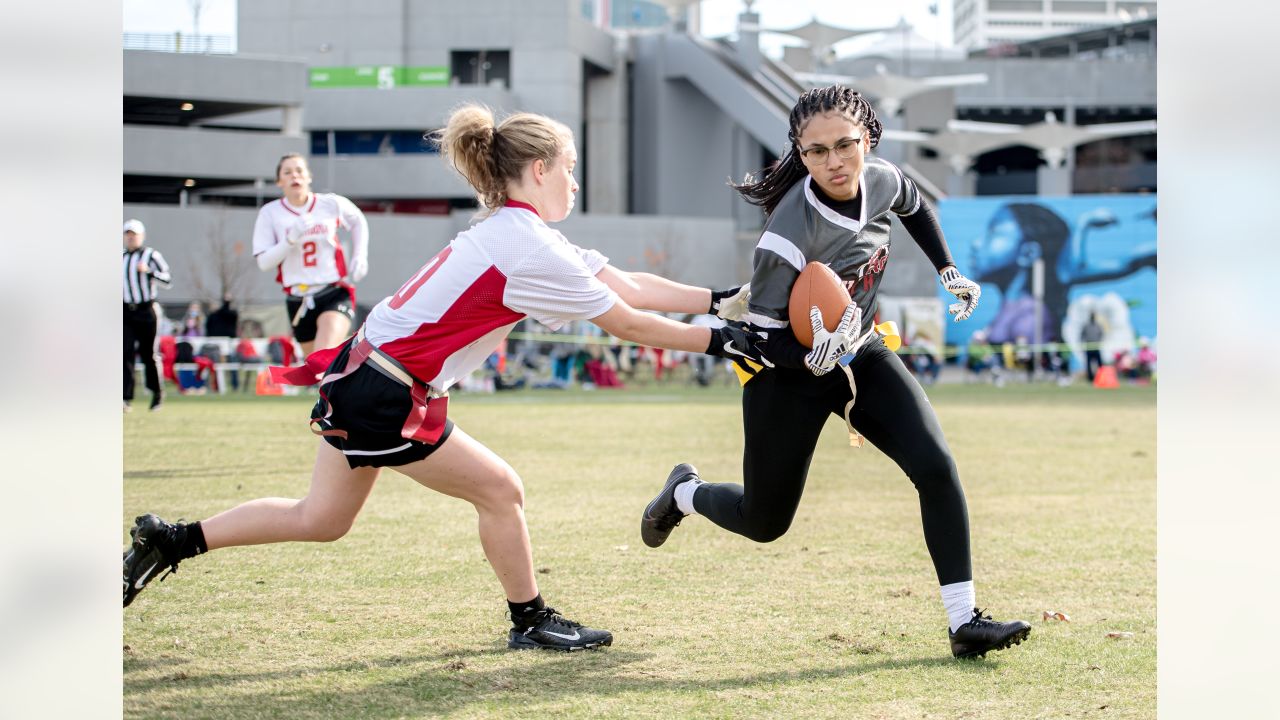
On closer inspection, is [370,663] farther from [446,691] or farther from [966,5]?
[966,5]

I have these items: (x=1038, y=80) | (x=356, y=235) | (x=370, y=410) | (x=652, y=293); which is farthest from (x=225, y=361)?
(x=1038, y=80)

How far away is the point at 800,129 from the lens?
15.6 ft

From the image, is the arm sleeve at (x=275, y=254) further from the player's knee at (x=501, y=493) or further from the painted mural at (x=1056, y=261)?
the painted mural at (x=1056, y=261)

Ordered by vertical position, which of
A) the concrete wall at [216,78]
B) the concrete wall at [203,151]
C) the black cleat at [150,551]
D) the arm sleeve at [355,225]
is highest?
the concrete wall at [216,78]

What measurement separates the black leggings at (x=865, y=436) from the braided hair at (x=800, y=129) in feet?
2.25

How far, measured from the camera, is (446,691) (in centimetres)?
422

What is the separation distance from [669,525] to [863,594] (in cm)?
91

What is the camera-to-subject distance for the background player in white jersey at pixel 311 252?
10.8 metres

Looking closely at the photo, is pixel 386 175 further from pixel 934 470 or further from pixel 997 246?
pixel 934 470

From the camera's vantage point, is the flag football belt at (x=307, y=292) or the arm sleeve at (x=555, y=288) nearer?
the arm sleeve at (x=555, y=288)

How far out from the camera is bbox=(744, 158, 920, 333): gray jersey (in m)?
4.62

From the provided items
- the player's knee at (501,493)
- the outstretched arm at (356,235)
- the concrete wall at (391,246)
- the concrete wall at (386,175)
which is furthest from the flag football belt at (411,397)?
the concrete wall at (386,175)

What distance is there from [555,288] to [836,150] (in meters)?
1.12
